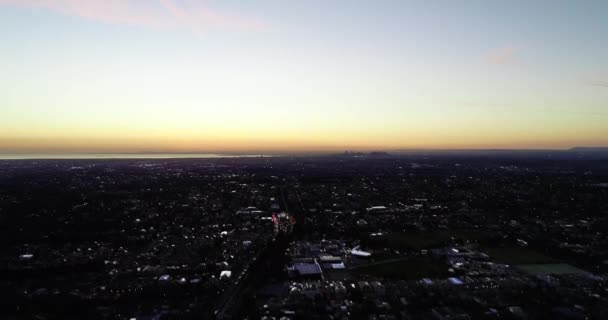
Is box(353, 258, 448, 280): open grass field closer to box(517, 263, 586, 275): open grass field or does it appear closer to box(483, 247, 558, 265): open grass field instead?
box(483, 247, 558, 265): open grass field

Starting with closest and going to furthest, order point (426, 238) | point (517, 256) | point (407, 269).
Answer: point (407, 269) → point (517, 256) → point (426, 238)

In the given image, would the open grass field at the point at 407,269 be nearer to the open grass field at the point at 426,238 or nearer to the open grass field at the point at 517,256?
the open grass field at the point at 426,238

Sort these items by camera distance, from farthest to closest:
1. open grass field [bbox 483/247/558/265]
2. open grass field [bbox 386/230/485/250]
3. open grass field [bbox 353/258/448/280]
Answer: open grass field [bbox 386/230/485/250] → open grass field [bbox 483/247/558/265] → open grass field [bbox 353/258/448/280]

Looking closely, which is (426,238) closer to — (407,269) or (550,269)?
(407,269)

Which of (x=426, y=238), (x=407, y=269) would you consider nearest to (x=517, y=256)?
(x=426, y=238)

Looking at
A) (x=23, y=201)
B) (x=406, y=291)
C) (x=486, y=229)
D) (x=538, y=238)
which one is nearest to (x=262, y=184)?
(x=23, y=201)

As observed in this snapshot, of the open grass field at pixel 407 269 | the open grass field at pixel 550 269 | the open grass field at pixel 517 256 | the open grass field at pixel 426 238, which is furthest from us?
the open grass field at pixel 426 238

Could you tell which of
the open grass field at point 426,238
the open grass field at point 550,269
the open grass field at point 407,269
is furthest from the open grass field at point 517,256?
the open grass field at point 407,269

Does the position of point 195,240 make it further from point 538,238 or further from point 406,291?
point 538,238

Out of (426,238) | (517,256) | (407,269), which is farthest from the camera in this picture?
(426,238)

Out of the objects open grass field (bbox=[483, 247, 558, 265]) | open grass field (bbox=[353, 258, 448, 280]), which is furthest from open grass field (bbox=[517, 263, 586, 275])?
open grass field (bbox=[353, 258, 448, 280])
